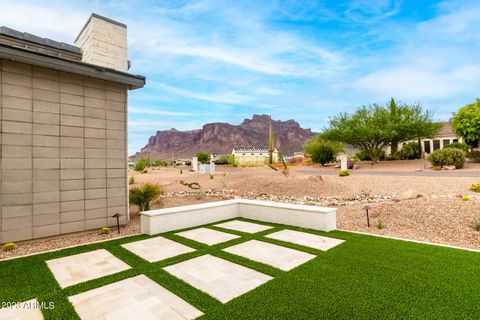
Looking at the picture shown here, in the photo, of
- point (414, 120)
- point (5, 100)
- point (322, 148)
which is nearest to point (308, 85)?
point (322, 148)

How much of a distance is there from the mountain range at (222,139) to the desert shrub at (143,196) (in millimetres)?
124562

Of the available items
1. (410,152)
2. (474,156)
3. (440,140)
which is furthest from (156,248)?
Answer: (440,140)

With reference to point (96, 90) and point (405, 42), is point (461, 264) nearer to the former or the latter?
point (96, 90)

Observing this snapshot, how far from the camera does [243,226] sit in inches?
285

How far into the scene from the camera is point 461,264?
13.7 ft

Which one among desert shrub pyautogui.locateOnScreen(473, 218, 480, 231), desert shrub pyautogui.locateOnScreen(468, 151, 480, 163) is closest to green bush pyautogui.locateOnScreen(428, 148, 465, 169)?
desert shrub pyautogui.locateOnScreen(468, 151, 480, 163)

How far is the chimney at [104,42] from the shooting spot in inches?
308

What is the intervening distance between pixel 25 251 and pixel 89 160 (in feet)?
8.10

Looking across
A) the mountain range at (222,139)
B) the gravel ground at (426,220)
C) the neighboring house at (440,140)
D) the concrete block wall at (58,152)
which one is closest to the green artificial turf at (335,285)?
the gravel ground at (426,220)

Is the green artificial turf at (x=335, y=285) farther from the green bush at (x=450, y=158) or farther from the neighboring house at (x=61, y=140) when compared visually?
the green bush at (x=450, y=158)

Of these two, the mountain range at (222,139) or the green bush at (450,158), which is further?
the mountain range at (222,139)

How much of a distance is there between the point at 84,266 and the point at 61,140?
3.52 m

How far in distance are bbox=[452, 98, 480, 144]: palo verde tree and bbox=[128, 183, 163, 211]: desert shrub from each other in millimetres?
35354

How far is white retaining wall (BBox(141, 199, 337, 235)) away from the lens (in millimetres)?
6559
